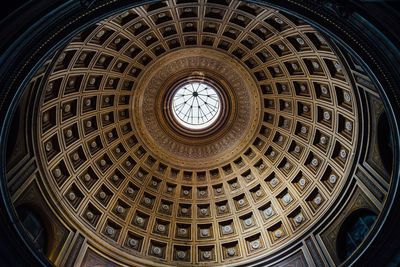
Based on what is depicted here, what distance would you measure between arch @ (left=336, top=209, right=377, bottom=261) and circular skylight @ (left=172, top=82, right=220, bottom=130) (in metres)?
15.6

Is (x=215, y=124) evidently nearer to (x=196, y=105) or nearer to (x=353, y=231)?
(x=196, y=105)

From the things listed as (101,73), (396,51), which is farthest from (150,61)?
(396,51)

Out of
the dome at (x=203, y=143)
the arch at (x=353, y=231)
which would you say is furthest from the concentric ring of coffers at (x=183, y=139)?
the arch at (x=353, y=231)

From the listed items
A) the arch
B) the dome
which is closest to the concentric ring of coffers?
the dome

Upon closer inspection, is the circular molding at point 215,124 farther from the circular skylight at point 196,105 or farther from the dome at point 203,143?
the circular skylight at point 196,105

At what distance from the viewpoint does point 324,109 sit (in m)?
21.0

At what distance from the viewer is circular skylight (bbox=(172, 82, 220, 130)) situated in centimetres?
3002

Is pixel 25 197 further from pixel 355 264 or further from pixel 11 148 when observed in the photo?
pixel 355 264

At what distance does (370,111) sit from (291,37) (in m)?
7.12

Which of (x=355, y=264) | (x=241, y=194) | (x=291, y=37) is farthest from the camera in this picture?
(x=241, y=194)

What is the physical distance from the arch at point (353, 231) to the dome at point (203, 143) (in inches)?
3.5

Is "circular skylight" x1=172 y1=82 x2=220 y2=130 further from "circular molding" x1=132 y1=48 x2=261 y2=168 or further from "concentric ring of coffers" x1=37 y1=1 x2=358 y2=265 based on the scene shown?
"concentric ring of coffers" x1=37 y1=1 x2=358 y2=265

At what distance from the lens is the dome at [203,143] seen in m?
17.4

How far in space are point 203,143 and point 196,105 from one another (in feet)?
16.5
